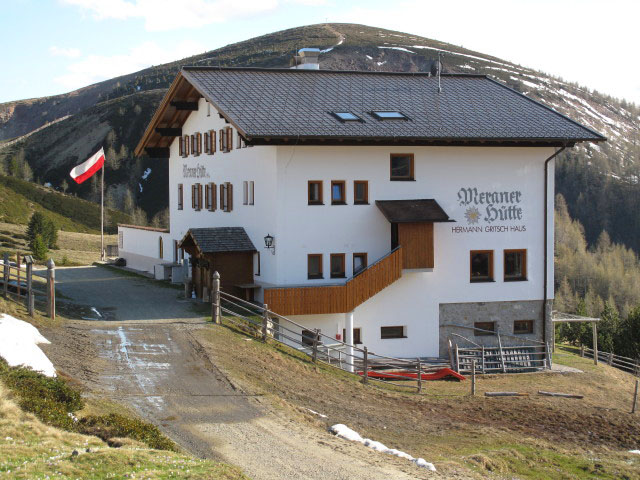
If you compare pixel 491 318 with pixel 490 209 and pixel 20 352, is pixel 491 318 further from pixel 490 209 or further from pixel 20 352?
pixel 20 352

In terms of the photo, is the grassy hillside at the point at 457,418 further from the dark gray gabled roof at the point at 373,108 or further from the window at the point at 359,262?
the dark gray gabled roof at the point at 373,108

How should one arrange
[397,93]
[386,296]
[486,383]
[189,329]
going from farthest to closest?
1. [397,93]
2. [386,296]
3. [486,383]
4. [189,329]

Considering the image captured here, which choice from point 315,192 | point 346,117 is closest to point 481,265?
point 315,192

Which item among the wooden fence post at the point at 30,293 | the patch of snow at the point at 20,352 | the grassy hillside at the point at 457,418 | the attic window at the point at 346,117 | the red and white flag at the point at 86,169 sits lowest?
the grassy hillside at the point at 457,418

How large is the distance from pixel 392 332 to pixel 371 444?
16707 millimetres

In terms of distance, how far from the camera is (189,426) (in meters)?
16.4

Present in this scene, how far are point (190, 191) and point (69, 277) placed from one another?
6882 mm

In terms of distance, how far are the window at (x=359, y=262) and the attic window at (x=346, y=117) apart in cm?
493

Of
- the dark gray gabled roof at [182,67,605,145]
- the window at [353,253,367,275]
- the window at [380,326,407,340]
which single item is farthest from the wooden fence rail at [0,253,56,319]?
the window at [380,326,407,340]

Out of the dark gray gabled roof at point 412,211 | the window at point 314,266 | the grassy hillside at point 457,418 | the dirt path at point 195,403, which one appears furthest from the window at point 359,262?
the dirt path at point 195,403

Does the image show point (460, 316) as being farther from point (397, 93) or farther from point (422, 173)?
point (397, 93)

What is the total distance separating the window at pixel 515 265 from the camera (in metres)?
34.8

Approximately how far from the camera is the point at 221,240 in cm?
3322

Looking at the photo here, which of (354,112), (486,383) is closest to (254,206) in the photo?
(354,112)
